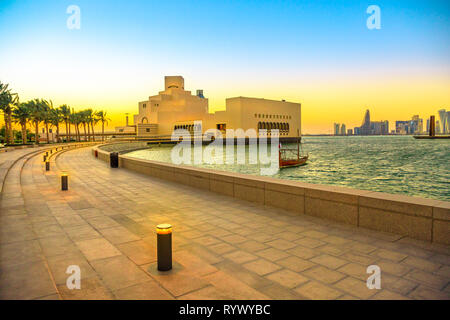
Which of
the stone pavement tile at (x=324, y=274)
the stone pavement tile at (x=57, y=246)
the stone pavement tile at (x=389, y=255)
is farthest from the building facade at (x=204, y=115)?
the stone pavement tile at (x=324, y=274)

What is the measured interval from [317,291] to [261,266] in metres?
1.04

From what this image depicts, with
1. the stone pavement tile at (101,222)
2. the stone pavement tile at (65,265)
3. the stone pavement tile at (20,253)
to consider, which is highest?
the stone pavement tile at (20,253)

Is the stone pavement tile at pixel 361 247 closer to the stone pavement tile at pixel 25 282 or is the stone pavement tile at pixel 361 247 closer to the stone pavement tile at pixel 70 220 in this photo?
the stone pavement tile at pixel 25 282

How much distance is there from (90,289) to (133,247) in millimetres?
1684

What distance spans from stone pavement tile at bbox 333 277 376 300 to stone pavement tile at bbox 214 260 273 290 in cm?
99

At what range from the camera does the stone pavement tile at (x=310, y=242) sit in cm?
566

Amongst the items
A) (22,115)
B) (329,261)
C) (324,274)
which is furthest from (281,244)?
(22,115)

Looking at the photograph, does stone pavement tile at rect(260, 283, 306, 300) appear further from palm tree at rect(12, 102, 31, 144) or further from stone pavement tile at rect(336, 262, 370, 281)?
palm tree at rect(12, 102, 31, 144)

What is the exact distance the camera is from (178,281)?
424cm

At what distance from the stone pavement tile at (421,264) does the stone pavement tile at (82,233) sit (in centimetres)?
585

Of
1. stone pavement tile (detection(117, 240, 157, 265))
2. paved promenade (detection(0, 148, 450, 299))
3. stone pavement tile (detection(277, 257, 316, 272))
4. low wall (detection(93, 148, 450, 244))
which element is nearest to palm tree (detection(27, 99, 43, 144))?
paved promenade (detection(0, 148, 450, 299))

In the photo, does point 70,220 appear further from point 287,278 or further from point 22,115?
point 22,115

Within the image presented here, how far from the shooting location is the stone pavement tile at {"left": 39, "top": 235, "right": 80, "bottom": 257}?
5.35 meters
